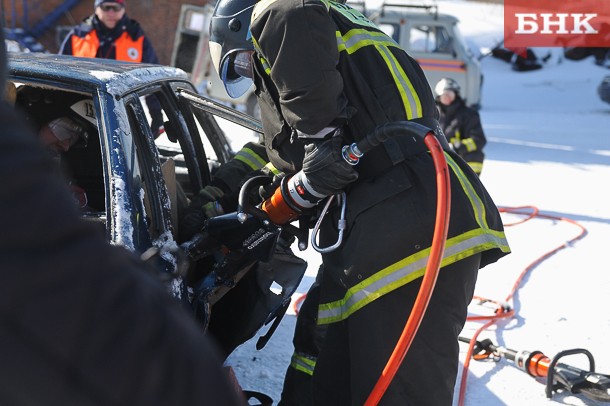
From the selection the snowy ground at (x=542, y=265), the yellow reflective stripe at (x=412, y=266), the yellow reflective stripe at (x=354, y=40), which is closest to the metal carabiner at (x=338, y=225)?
the yellow reflective stripe at (x=412, y=266)

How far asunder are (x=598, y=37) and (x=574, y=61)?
1969mm

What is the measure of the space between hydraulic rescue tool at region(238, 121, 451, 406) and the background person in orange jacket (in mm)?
4553

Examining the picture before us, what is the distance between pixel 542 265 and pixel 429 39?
7473 millimetres

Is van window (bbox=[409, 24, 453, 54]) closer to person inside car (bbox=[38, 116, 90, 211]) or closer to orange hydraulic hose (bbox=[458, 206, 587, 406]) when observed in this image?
orange hydraulic hose (bbox=[458, 206, 587, 406])

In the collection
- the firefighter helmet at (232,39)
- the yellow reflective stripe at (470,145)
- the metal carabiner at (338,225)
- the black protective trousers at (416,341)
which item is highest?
the firefighter helmet at (232,39)

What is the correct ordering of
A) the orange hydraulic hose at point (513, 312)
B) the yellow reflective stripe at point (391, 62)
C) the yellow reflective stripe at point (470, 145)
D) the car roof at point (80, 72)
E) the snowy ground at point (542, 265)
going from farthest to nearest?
the yellow reflective stripe at point (470, 145)
the snowy ground at point (542, 265)
the orange hydraulic hose at point (513, 312)
the car roof at point (80, 72)
the yellow reflective stripe at point (391, 62)

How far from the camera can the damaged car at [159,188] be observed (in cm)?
252

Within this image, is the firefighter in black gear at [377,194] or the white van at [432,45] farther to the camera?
the white van at [432,45]

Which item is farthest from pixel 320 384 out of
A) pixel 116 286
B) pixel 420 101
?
pixel 116 286

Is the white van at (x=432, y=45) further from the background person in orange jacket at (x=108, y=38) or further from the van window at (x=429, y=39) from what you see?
the background person in orange jacket at (x=108, y=38)

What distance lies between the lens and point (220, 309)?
3.24 m

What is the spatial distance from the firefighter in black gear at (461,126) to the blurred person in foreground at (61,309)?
6791 mm

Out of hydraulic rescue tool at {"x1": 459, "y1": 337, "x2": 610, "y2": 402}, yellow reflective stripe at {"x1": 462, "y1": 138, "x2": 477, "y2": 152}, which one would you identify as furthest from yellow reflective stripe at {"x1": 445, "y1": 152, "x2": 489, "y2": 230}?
yellow reflective stripe at {"x1": 462, "y1": 138, "x2": 477, "y2": 152}

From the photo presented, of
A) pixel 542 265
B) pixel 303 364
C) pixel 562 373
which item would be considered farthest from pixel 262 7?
pixel 542 265
